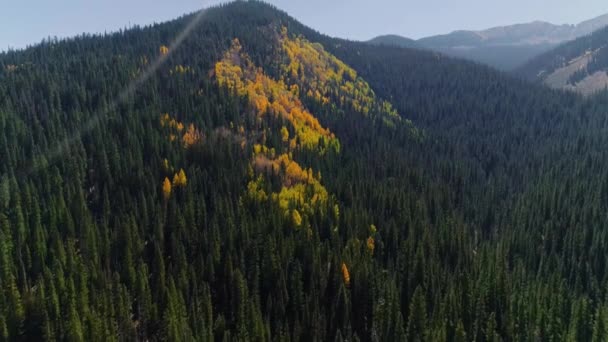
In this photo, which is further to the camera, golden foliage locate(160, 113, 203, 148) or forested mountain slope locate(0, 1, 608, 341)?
golden foliage locate(160, 113, 203, 148)

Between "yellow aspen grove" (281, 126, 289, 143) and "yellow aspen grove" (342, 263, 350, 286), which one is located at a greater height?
"yellow aspen grove" (281, 126, 289, 143)

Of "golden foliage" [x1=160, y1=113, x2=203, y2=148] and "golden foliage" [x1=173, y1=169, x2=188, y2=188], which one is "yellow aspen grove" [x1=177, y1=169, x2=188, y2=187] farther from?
"golden foliage" [x1=160, y1=113, x2=203, y2=148]

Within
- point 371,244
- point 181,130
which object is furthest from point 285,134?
point 371,244

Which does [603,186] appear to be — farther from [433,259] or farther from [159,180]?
[159,180]

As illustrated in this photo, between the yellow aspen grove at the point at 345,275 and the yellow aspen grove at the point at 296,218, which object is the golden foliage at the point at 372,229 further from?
the yellow aspen grove at the point at 345,275

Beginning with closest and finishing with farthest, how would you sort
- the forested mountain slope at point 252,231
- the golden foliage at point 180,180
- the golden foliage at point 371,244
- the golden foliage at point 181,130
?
the forested mountain slope at point 252,231 < the golden foliage at point 371,244 < the golden foliage at point 180,180 < the golden foliage at point 181,130

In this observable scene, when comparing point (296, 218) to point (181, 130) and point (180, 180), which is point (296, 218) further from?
point (181, 130)

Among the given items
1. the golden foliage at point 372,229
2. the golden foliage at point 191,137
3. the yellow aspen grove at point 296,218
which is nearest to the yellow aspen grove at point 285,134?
the golden foliage at point 191,137

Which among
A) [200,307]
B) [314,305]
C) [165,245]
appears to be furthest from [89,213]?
[314,305]

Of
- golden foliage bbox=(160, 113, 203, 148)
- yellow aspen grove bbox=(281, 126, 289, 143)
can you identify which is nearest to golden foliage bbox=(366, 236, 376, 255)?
yellow aspen grove bbox=(281, 126, 289, 143)
